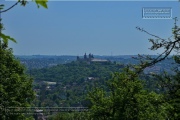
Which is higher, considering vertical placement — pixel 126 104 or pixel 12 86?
pixel 12 86

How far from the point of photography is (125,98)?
21375mm

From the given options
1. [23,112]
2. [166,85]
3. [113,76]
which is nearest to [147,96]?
[113,76]

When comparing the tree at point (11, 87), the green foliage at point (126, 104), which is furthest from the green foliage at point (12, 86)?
the green foliage at point (126, 104)

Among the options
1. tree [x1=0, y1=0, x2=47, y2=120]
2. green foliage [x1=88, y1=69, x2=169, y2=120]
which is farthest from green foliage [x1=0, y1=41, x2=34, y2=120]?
green foliage [x1=88, y1=69, x2=169, y2=120]

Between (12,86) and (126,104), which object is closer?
(126,104)

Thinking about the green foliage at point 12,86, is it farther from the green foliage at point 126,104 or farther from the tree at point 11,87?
the green foliage at point 126,104

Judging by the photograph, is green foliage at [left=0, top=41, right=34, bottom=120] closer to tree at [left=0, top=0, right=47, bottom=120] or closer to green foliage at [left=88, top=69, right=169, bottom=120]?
tree at [left=0, top=0, right=47, bottom=120]

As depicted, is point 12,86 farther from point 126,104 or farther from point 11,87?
point 126,104

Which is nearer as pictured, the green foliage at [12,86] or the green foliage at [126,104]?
the green foliage at [126,104]

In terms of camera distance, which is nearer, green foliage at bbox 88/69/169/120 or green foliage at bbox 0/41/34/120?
green foliage at bbox 88/69/169/120

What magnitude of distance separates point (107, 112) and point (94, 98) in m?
2.31

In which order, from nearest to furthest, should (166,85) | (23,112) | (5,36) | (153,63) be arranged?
(5,36) → (153,63) → (166,85) → (23,112)

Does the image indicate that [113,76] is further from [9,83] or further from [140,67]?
[140,67]

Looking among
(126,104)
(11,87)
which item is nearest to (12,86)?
(11,87)
